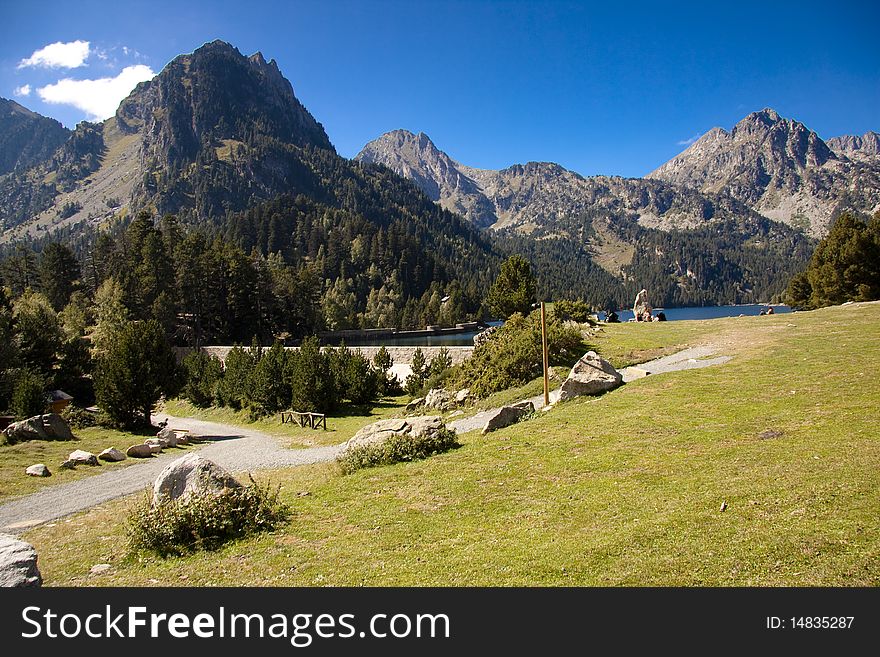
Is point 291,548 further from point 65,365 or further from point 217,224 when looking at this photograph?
point 217,224

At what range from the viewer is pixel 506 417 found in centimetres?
1769

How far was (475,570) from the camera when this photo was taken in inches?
260

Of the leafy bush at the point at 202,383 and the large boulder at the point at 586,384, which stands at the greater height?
the large boulder at the point at 586,384

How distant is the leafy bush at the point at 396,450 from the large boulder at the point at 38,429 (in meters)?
20.5

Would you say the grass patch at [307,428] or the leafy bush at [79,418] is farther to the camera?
the leafy bush at [79,418]

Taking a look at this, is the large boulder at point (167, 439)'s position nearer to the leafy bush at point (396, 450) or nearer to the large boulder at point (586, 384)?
the leafy bush at point (396, 450)

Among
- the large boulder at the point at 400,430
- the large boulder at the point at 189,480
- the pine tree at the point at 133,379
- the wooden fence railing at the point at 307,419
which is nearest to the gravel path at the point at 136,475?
the wooden fence railing at the point at 307,419

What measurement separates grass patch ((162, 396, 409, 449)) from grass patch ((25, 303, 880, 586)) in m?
12.4

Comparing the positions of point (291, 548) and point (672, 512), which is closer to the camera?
point (672, 512)

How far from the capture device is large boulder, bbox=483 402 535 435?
56.8 feet

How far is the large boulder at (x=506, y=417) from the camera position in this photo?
17312 millimetres

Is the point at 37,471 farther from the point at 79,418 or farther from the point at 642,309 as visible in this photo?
the point at 642,309
